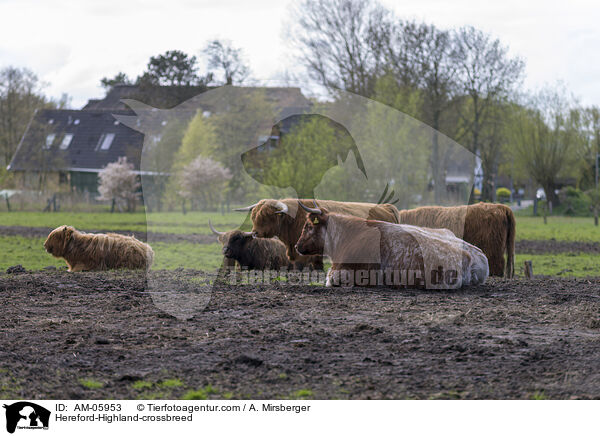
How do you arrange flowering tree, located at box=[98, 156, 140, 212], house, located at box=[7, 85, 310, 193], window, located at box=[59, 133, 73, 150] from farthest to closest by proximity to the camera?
window, located at box=[59, 133, 73, 150], house, located at box=[7, 85, 310, 193], flowering tree, located at box=[98, 156, 140, 212]

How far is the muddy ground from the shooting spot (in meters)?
4.61

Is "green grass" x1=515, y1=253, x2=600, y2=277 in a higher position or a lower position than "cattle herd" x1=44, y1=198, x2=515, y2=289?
lower

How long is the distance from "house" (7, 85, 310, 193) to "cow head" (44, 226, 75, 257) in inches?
1072

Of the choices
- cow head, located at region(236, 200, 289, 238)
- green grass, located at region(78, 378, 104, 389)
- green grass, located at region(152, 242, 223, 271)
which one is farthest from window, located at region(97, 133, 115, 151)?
green grass, located at region(78, 378, 104, 389)

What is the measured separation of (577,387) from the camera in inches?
178

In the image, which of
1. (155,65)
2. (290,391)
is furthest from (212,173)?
(290,391)

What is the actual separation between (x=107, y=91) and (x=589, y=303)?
6604 cm

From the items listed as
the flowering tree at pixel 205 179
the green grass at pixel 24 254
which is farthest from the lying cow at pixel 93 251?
the flowering tree at pixel 205 179

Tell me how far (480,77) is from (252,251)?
26481mm

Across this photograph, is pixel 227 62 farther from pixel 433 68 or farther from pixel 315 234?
pixel 315 234

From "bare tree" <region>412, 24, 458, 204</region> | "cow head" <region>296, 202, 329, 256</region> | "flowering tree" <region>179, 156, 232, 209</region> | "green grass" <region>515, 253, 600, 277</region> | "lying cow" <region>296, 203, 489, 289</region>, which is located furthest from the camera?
"bare tree" <region>412, 24, 458, 204</region>

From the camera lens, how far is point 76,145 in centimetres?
4847
